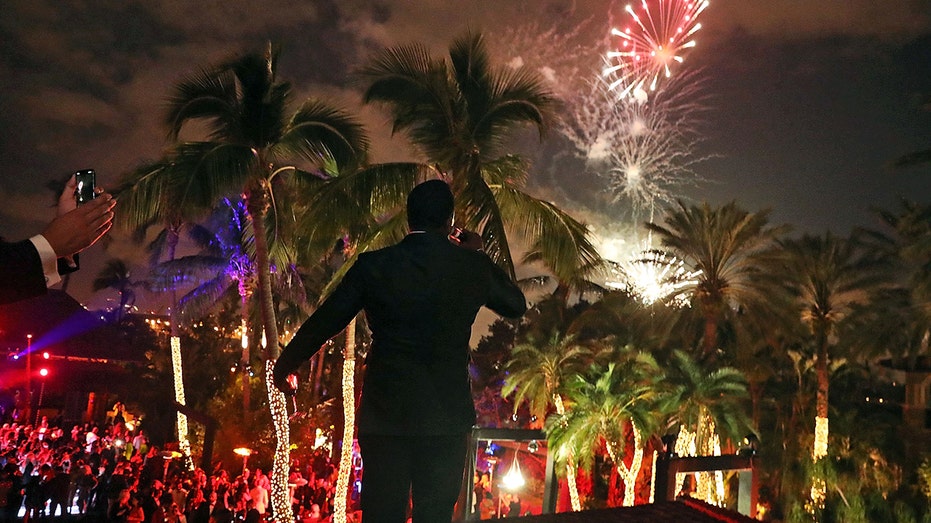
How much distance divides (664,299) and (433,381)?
1022 inches

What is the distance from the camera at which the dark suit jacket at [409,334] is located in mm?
2488

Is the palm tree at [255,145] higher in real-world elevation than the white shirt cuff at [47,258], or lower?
higher

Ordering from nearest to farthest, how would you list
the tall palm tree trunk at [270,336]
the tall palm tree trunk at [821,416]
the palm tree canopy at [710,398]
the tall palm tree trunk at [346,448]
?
the tall palm tree trunk at [270,336]
the tall palm tree trunk at [346,448]
the palm tree canopy at [710,398]
the tall palm tree trunk at [821,416]

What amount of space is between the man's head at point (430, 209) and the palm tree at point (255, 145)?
1156 centimetres

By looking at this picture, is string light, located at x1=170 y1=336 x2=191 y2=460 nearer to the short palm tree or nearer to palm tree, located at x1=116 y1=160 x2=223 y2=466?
palm tree, located at x1=116 y1=160 x2=223 y2=466

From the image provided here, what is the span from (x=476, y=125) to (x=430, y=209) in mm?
10521

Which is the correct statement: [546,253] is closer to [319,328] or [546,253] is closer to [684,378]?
[319,328]

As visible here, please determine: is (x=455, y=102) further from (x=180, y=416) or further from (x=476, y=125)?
(x=180, y=416)

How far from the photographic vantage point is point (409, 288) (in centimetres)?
252

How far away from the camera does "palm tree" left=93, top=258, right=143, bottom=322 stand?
144ft

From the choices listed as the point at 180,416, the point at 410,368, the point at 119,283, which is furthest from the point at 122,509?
the point at 119,283

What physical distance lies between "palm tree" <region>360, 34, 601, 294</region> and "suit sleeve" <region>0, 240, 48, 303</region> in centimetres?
1007

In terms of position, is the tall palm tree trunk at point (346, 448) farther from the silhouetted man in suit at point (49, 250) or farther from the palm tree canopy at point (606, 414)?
the silhouetted man in suit at point (49, 250)

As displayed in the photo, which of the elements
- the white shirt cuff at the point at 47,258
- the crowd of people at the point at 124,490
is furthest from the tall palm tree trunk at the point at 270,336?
the white shirt cuff at the point at 47,258
